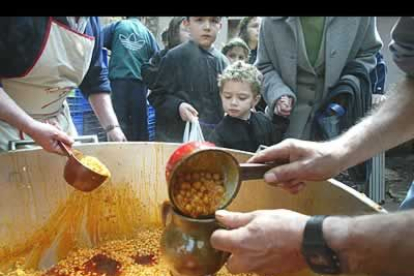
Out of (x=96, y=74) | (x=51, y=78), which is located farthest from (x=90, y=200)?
(x=96, y=74)

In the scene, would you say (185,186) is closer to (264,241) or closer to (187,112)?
(264,241)

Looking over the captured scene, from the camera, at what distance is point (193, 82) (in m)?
2.64

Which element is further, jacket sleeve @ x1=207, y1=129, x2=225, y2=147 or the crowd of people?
jacket sleeve @ x1=207, y1=129, x2=225, y2=147

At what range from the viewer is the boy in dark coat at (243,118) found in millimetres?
2387

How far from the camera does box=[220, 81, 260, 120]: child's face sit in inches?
94.6

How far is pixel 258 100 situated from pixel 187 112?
0.41 m

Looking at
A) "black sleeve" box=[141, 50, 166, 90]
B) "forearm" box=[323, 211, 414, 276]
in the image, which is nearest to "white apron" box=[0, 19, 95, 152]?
"black sleeve" box=[141, 50, 166, 90]

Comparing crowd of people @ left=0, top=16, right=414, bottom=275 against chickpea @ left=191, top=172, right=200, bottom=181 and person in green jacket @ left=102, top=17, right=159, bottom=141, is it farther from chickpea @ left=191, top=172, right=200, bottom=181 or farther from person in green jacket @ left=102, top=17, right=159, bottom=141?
chickpea @ left=191, top=172, right=200, bottom=181

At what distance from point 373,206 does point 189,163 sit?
56 centimetres

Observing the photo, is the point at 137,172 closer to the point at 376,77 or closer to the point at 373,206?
the point at 373,206

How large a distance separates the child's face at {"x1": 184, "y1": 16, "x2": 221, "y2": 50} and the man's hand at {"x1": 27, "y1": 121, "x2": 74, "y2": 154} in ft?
4.29
